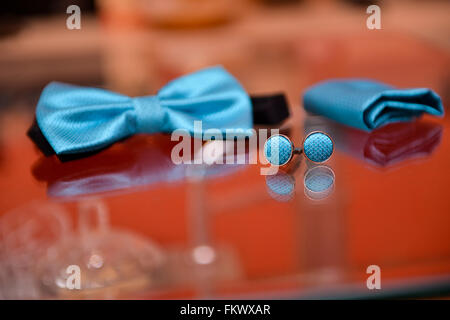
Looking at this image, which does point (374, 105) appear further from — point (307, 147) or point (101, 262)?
point (101, 262)

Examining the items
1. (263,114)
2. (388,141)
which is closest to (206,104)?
(263,114)

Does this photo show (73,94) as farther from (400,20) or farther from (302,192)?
(400,20)

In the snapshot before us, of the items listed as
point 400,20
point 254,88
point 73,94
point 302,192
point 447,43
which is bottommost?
point 302,192

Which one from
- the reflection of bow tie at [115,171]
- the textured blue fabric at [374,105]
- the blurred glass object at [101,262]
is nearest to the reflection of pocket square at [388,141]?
the textured blue fabric at [374,105]

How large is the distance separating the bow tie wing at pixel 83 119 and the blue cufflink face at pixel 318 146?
169 millimetres

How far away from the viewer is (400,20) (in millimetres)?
1550

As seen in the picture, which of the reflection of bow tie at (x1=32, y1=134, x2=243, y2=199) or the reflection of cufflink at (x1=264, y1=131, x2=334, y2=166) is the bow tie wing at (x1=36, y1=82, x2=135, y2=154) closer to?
the reflection of bow tie at (x1=32, y1=134, x2=243, y2=199)

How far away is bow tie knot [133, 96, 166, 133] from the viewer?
64 centimetres

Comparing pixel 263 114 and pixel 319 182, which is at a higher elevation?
pixel 263 114

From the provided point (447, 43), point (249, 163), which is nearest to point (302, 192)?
point (249, 163)

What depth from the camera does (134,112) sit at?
642mm

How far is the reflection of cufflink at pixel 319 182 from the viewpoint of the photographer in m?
0.56

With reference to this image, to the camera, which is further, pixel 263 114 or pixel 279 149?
pixel 263 114

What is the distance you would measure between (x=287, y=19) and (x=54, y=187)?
Answer: 1123mm
